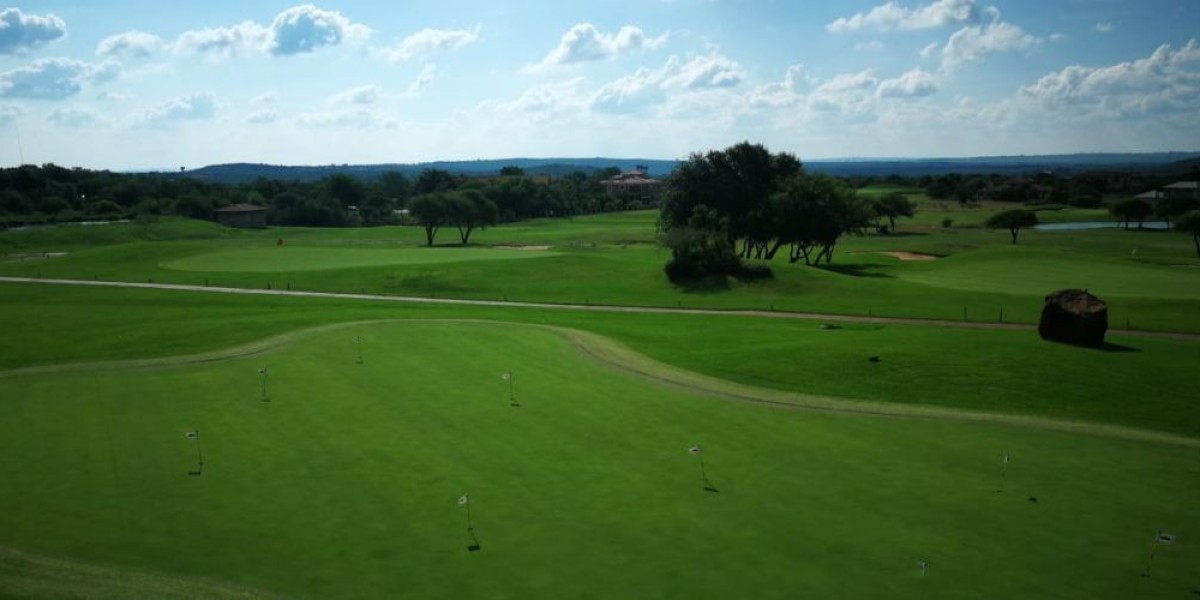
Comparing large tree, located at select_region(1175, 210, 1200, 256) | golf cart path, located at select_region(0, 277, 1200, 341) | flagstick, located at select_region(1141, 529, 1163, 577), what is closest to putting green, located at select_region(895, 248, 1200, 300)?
golf cart path, located at select_region(0, 277, 1200, 341)

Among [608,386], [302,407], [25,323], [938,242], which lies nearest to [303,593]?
[302,407]

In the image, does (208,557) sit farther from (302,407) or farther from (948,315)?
(948,315)

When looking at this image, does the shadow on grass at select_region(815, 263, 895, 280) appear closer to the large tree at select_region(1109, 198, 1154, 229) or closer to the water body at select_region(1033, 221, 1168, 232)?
the water body at select_region(1033, 221, 1168, 232)

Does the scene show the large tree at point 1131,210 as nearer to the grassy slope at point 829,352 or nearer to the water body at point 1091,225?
the water body at point 1091,225

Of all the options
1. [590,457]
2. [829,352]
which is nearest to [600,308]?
[829,352]

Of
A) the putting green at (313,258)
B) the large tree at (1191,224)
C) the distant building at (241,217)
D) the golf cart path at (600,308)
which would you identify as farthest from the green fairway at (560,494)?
the distant building at (241,217)

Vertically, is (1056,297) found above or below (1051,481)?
above
